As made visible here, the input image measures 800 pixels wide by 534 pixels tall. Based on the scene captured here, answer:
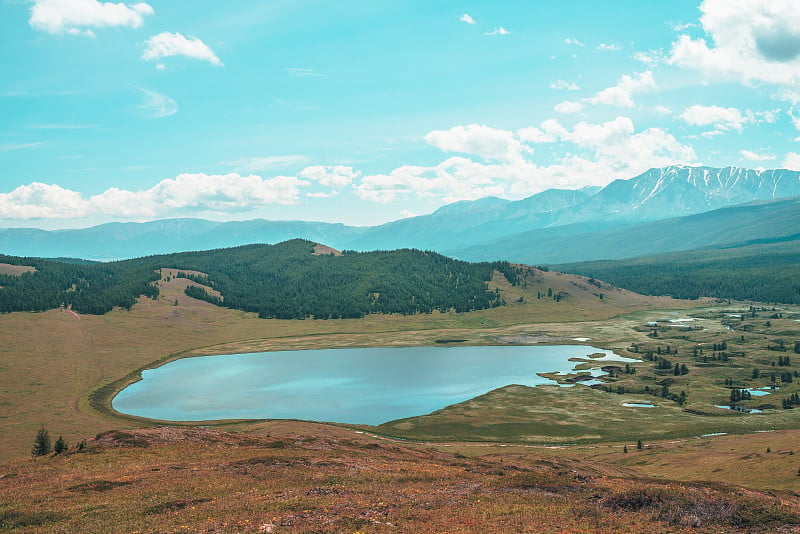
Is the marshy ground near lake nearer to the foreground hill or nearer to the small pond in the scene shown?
the foreground hill

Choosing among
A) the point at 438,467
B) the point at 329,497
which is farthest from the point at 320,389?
the point at 329,497

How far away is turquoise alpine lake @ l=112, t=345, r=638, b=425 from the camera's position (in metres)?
134

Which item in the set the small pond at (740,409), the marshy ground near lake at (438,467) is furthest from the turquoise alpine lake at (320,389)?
the small pond at (740,409)

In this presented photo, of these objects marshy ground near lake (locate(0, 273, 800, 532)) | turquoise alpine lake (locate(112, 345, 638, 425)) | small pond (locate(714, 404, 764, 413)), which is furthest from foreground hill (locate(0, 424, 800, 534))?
small pond (locate(714, 404, 764, 413))

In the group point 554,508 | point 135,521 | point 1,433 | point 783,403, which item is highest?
point 135,521

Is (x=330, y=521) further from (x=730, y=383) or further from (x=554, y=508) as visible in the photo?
(x=730, y=383)

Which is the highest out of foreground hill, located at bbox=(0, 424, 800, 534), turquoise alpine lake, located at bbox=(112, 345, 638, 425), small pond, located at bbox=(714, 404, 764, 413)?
foreground hill, located at bbox=(0, 424, 800, 534)

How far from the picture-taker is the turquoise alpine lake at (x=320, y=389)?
134 meters

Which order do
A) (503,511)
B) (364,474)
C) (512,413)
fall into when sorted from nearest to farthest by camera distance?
(503,511)
(364,474)
(512,413)

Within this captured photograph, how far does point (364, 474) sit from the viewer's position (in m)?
54.6

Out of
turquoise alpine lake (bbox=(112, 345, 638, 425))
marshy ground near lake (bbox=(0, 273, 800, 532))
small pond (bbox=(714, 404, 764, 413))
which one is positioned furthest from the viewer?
turquoise alpine lake (bbox=(112, 345, 638, 425))

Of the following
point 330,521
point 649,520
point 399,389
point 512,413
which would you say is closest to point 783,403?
point 512,413

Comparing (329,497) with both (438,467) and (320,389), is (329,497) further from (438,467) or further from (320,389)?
(320,389)

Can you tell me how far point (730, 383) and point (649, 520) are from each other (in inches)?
5522
